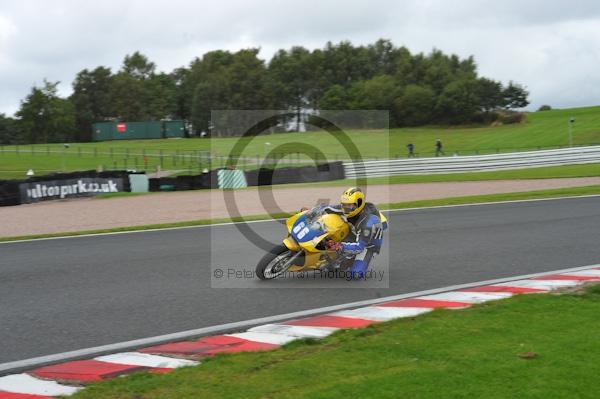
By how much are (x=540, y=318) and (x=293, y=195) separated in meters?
17.9

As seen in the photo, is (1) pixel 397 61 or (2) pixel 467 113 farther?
(1) pixel 397 61

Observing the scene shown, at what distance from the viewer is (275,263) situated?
28.2ft

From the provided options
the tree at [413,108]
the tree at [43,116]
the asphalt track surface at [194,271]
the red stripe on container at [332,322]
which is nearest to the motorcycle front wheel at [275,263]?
the asphalt track surface at [194,271]

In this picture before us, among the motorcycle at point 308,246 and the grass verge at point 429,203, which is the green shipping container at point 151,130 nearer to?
the grass verge at point 429,203

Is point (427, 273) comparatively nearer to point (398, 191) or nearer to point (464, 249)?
point (464, 249)

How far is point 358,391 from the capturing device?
430 centimetres

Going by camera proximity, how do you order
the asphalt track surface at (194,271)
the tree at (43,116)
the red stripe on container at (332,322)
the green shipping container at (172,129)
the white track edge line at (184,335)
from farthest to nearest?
the tree at (43,116) → the green shipping container at (172,129) → the asphalt track surface at (194,271) → the red stripe on container at (332,322) → the white track edge line at (184,335)

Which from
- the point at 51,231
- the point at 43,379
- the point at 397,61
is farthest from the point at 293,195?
the point at 397,61

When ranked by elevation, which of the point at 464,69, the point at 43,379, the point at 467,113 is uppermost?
the point at 464,69

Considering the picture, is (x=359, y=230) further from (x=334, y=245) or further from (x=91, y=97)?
(x=91, y=97)

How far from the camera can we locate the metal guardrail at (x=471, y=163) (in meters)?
33.9

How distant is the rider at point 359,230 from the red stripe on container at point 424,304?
1.23m

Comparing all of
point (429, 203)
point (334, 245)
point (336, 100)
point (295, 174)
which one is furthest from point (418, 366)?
point (336, 100)

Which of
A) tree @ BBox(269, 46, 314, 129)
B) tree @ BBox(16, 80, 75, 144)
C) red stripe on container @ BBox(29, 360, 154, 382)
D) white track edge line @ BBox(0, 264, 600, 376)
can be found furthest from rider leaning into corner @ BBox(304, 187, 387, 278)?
tree @ BBox(16, 80, 75, 144)
